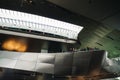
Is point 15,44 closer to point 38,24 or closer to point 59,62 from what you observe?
point 38,24

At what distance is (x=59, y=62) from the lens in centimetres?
562

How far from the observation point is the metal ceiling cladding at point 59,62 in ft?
17.4

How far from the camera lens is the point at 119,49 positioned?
6.34 m

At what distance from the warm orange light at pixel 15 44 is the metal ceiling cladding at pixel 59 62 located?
22cm

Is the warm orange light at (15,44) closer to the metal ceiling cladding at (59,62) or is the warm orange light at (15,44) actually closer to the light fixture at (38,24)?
the metal ceiling cladding at (59,62)

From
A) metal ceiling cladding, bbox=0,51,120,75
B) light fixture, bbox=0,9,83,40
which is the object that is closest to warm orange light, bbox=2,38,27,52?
metal ceiling cladding, bbox=0,51,120,75

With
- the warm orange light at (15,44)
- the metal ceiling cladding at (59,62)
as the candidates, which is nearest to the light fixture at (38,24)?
the warm orange light at (15,44)

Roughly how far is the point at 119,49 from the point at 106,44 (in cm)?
68

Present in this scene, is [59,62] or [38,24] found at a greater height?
[38,24]

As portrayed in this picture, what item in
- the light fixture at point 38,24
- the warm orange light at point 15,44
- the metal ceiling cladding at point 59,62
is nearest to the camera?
the light fixture at point 38,24

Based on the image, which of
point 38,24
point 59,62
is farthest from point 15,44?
point 59,62

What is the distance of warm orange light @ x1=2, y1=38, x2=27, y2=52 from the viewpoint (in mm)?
5487

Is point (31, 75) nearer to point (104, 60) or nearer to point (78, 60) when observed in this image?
point (78, 60)

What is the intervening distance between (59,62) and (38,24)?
4.58 ft
